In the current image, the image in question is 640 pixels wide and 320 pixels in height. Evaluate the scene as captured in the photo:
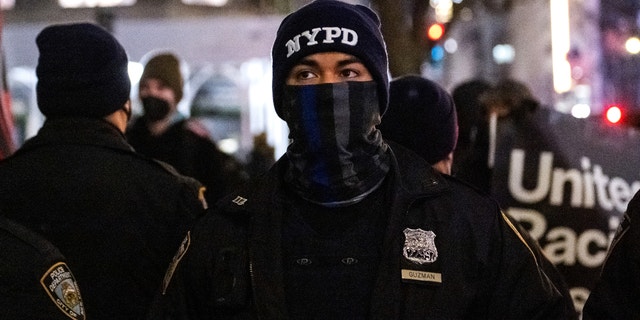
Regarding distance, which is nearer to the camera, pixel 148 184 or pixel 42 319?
pixel 42 319

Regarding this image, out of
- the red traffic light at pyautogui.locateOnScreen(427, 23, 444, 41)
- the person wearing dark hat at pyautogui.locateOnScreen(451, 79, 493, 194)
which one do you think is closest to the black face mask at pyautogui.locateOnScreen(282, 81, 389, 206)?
the person wearing dark hat at pyautogui.locateOnScreen(451, 79, 493, 194)

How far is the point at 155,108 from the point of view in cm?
600

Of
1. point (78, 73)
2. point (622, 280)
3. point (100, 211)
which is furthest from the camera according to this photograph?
point (78, 73)

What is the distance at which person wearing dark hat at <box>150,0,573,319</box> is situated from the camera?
2.55 metres

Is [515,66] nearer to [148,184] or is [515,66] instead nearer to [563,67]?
[563,67]

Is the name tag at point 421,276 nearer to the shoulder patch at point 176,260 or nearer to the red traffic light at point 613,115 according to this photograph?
the shoulder patch at point 176,260

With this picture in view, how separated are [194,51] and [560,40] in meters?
23.8

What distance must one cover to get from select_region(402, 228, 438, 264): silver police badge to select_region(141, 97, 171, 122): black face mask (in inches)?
142

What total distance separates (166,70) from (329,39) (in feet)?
11.2

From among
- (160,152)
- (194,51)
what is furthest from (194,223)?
(194,51)

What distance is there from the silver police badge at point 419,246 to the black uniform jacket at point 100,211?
1.05 meters

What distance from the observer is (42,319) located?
2.39 metres

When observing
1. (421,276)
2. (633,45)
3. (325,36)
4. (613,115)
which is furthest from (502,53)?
(421,276)

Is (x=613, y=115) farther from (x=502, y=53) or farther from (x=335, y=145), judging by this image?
(x=502, y=53)
